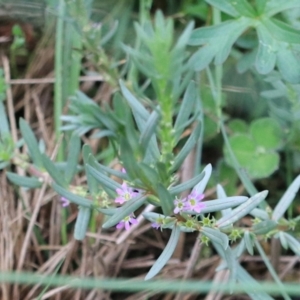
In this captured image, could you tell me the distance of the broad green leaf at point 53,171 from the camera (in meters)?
1.18

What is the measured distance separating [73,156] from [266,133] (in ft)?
2.06

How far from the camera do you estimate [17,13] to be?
5.77ft

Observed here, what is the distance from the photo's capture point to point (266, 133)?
62.4 inches

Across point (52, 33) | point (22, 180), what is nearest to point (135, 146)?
point (22, 180)

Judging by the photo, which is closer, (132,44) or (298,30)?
(298,30)

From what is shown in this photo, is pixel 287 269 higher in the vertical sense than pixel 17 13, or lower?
lower

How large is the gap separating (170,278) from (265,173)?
1.35ft

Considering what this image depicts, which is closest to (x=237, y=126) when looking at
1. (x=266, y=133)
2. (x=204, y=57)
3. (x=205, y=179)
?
(x=266, y=133)

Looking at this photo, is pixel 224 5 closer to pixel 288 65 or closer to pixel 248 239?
pixel 288 65

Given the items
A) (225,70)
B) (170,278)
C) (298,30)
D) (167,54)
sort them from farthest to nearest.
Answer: (225,70)
(170,278)
(298,30)
(167,54)

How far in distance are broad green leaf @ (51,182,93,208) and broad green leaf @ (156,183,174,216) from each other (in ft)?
0.86

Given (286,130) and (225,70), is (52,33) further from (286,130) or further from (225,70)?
(286,130)

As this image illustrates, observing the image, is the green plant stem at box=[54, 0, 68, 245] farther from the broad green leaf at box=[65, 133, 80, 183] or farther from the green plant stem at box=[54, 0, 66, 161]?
the broad green leaf at box=[65, 133, 80, 183]

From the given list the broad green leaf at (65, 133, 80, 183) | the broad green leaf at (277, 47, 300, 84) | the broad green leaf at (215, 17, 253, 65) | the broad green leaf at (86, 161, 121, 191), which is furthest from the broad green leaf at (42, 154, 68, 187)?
the broad green leaf at (277, 47, 300, 84)
